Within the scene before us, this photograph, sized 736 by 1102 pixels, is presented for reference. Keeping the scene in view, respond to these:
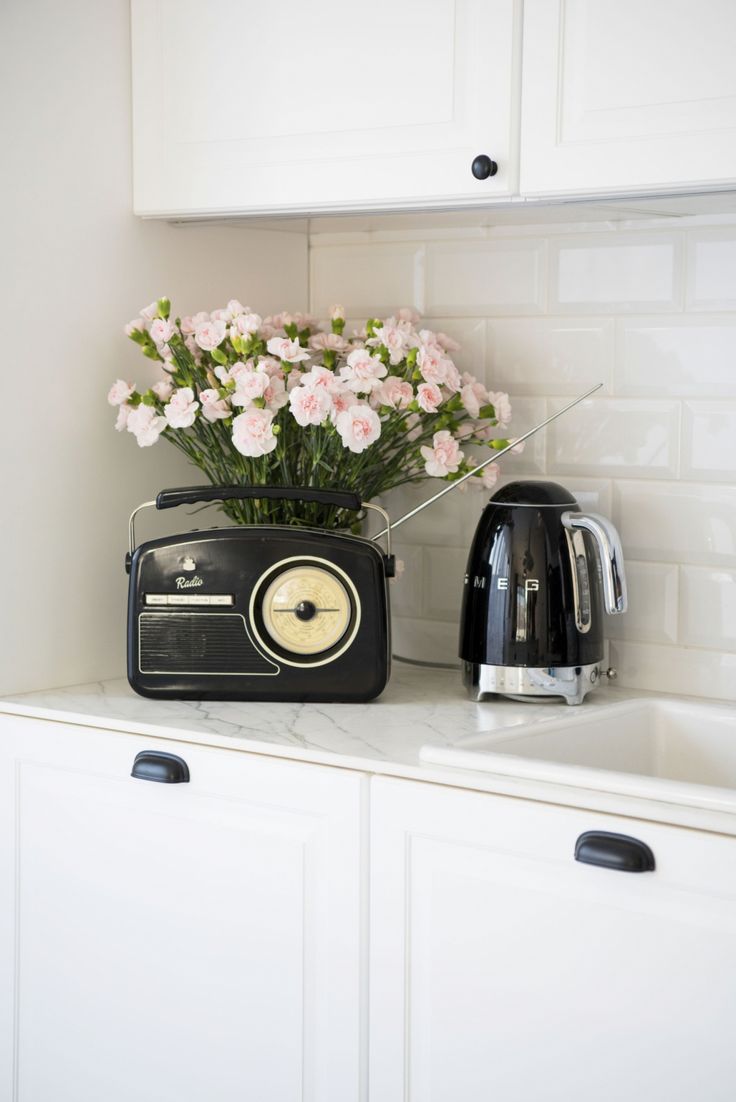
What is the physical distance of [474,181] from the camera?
1448mm

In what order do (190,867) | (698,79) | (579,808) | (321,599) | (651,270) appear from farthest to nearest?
(651,270) → (321,599) → (190,867) → (698,79) → (579,808)

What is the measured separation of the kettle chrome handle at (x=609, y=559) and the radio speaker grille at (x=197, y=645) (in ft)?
1.39

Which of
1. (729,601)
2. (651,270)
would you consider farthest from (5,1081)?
(651,270)

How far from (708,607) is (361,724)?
0.51 m

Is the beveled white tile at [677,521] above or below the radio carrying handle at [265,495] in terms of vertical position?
below

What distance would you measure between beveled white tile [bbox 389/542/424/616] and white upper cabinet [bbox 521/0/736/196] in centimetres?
66

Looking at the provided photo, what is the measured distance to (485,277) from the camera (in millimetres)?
1810

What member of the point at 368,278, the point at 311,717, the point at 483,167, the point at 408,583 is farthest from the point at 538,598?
the point at 368,278

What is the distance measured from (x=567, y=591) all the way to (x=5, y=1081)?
966 millimetres

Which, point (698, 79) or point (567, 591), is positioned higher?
A: point (698, 79)

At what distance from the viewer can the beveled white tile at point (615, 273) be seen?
1638 millimetres

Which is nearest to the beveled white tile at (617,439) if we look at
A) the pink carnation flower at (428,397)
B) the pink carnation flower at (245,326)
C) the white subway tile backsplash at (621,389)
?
the white subway tile backsplash at (621,389)

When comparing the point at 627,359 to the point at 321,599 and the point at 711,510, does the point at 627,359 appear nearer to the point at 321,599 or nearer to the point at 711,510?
the point at 711,510

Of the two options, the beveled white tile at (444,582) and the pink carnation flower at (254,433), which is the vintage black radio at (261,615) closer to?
the pink carnation flower at (254,433)
